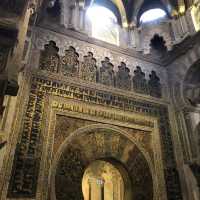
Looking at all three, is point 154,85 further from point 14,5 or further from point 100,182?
point 14,5

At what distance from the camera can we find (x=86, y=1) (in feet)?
23.3

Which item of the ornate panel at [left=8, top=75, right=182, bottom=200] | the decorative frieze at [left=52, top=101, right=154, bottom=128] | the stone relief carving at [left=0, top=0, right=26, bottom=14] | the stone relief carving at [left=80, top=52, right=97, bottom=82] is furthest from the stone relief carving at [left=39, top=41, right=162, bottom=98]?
the stone relief carving at [left=0, top=0, right=26, bottom=14]

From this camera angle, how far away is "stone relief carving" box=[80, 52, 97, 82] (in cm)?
614

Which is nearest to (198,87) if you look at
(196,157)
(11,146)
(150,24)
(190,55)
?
(190,55)

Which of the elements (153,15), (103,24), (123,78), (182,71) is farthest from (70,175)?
(153,15)

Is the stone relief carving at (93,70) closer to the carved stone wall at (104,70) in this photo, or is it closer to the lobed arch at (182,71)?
the carved stone wall at (104,70)

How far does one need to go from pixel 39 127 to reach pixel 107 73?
2.41m

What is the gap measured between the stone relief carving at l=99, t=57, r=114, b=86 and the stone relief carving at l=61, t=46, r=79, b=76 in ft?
2.29

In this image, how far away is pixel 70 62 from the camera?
6.16 meters

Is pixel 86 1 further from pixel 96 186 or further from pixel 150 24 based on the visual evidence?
pixel 96 186

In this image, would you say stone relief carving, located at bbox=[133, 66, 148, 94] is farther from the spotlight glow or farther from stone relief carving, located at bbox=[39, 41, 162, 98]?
the spotlight glow

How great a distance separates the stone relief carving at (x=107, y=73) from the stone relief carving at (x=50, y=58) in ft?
3.86

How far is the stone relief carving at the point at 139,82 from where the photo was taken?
6.75 meters

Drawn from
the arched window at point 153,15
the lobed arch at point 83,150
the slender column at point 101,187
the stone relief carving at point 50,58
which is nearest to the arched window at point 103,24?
the arched window at point 153,15
